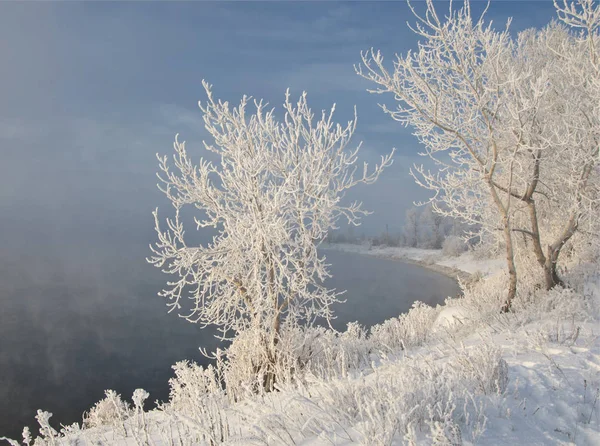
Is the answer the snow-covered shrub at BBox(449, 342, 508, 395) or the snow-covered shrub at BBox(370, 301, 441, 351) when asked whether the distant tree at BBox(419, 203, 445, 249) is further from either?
the snow-covered shrub at BBox(449, 342, 508, 395)

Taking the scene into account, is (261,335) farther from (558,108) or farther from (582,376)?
(558,108)

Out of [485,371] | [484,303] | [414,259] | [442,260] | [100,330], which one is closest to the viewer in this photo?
[485,371]

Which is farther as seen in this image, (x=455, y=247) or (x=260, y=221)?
(x=455, y=247)

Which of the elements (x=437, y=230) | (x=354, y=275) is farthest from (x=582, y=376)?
(x=437, y=230)

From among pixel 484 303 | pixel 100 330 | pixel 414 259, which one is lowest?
pixel 100 330

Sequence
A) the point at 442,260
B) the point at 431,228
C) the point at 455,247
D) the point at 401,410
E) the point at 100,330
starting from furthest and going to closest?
the point at 431,228 → the point at 442,260 → the point at 455,247 → the point at 100,330 → the point at 401,410

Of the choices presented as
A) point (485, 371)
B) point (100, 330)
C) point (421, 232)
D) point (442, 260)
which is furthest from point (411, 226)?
point (485, 371)

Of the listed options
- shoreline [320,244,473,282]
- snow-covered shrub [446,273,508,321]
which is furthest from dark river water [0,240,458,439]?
snow-covered shrub [446,273,508,321]

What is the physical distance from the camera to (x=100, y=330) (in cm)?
2509

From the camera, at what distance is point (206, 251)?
7.11 meters

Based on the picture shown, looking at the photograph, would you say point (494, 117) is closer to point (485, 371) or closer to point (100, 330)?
point (485, 371)

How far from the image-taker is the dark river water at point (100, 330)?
52.7 ft

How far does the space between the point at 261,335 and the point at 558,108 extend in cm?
1133

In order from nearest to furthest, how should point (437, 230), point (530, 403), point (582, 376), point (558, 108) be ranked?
point (530, 403) → point (582, 376) → point (558, 108) → point (437, 230)
